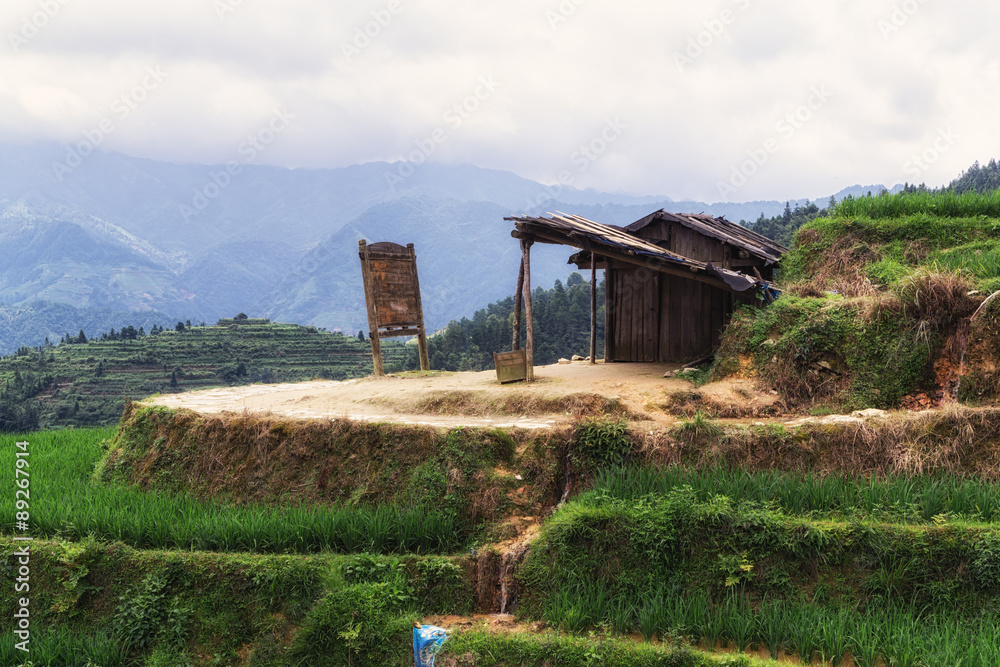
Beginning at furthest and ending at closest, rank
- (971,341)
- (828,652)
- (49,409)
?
(49,409) → (971,341) → (828,652)

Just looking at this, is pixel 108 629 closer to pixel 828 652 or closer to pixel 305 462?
pixel 305 462

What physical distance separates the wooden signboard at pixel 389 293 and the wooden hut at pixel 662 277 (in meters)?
3.43

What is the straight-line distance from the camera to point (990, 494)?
6727 millimetres

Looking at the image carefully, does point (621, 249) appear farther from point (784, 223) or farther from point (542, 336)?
point (784, 223)

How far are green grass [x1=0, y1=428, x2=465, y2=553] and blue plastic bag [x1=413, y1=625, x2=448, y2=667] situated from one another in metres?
1.31

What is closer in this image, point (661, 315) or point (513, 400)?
point (513, 400)

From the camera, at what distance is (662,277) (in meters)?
14.3

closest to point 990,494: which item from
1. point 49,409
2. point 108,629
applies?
point 108,629

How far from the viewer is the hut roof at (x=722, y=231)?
48.4 feet

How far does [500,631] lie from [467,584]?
3.09 ft

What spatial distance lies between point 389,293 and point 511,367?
4.34 metres

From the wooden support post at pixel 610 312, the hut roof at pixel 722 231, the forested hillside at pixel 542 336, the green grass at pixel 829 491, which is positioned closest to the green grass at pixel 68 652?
the green grass at pixel 829 491

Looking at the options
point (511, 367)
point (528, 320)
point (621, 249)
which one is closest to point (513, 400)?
point (511, 367)

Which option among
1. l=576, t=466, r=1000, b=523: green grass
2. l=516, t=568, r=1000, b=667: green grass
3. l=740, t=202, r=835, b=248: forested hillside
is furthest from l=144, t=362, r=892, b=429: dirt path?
l=740, t=202, r=835, b=248: forested hillside
